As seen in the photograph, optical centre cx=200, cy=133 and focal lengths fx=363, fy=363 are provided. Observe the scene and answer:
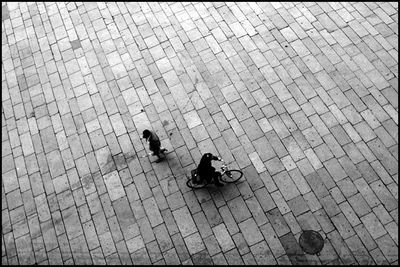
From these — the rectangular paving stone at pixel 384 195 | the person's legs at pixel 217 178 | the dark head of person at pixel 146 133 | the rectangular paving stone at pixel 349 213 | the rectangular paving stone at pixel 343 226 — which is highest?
the dark head of person at pixel 146 133

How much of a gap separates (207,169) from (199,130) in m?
1.81

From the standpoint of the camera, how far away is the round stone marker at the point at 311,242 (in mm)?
7832

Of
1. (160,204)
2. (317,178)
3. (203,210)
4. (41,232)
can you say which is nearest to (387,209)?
(317,178)

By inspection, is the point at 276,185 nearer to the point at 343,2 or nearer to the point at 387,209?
the point at 387,209

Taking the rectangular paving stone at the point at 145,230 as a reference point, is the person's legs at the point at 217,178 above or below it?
above

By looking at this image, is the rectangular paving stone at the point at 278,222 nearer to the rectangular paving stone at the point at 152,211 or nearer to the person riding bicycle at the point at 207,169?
the person riding bicycle at the point at 207,169

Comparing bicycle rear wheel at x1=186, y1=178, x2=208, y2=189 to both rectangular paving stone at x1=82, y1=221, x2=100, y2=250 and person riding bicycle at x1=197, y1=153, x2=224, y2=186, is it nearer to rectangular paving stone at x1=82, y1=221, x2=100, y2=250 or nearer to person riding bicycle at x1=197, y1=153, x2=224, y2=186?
person riding bicycle at x1=197, y1=153, x2=224, y2=186

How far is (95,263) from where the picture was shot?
8.16 metres

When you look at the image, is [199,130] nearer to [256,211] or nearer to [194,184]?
[194,184]

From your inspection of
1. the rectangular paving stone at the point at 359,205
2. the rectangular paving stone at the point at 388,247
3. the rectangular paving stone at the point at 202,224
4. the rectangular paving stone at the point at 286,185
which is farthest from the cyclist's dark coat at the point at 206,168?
the rectangular paving stone at the point at 388,247

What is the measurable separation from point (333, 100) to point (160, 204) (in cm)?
524

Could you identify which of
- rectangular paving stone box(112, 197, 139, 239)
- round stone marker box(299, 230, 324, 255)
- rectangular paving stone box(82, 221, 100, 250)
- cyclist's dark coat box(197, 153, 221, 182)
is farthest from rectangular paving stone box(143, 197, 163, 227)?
round stone marker box(299, 230, 324, 255)

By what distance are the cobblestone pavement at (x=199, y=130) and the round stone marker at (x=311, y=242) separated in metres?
0.13

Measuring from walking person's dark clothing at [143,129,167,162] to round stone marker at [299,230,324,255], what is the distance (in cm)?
379
